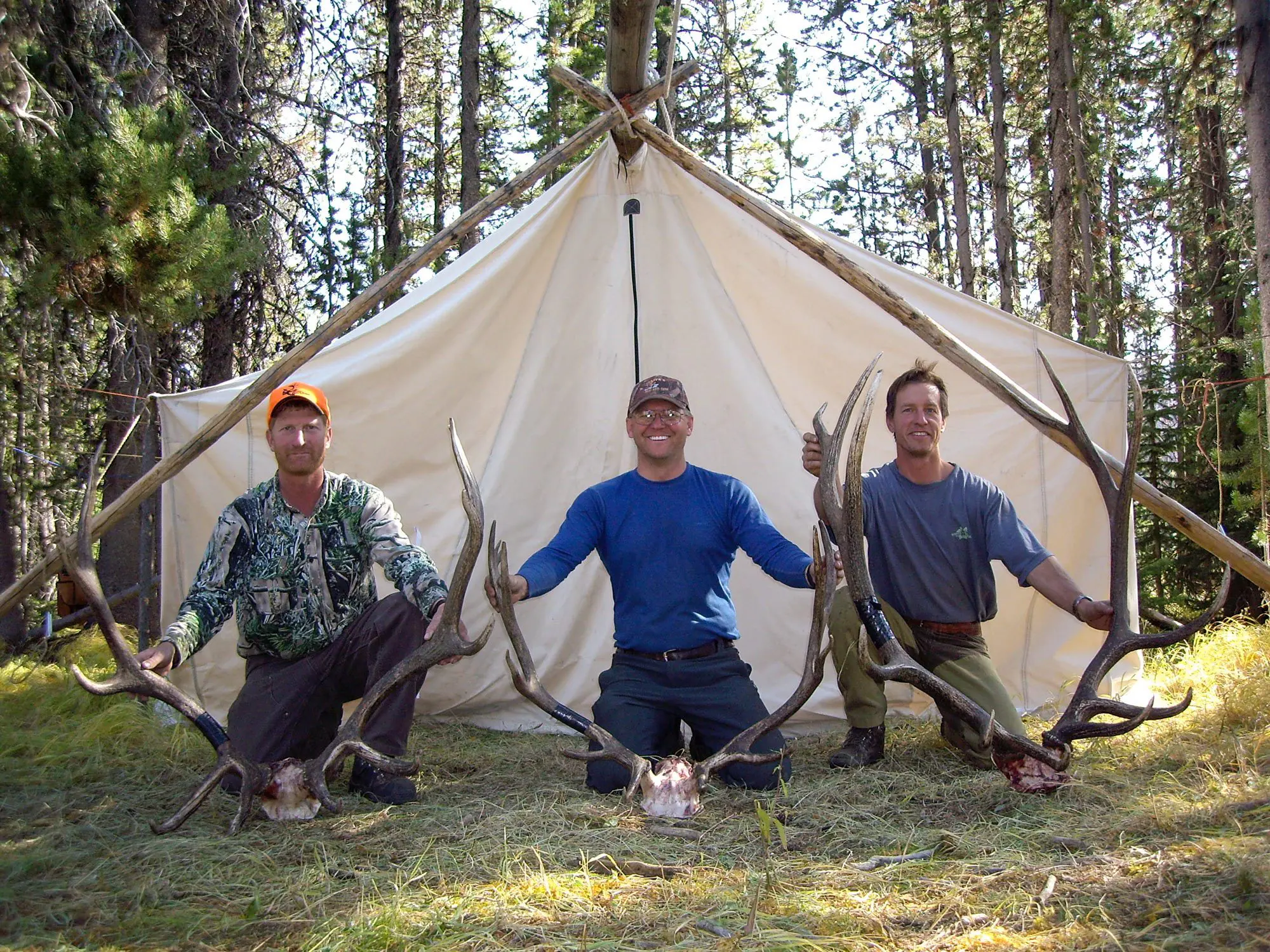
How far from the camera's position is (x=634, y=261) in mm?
5043

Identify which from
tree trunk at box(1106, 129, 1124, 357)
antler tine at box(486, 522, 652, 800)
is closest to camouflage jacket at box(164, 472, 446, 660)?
antler tine at box(486, 522, 652, 800)

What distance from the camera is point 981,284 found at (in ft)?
64.2

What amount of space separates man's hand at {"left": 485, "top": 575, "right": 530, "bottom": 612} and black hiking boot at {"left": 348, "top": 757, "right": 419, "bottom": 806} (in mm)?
656

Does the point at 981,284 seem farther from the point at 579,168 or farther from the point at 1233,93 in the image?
the point at 579,168

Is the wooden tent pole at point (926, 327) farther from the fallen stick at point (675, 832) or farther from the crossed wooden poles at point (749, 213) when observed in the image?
the fallen stick at point (675, 832)

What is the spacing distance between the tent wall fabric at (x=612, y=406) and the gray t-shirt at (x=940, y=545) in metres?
0.90

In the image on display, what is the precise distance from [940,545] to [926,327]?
872 mm

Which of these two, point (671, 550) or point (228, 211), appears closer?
point (671, 550)

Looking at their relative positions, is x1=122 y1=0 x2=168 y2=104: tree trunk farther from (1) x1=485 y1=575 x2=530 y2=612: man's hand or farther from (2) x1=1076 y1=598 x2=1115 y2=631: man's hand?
(2) x1=1076 y1=598 x2=1115 y2=631: man's hand

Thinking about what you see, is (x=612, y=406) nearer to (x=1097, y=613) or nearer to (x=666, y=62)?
(x=666, y=62)

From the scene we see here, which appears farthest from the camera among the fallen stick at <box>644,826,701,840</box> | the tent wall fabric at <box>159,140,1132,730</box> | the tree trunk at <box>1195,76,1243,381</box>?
the tree trunk at <box>1195,76,1243,381</box>

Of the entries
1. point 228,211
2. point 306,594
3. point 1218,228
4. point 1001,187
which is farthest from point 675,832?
point 1001,187

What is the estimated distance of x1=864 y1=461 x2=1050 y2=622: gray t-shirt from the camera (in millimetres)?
3873

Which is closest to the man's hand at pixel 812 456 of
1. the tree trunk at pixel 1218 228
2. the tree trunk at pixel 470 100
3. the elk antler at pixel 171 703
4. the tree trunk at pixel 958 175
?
the elk antler at pixel 171 703
